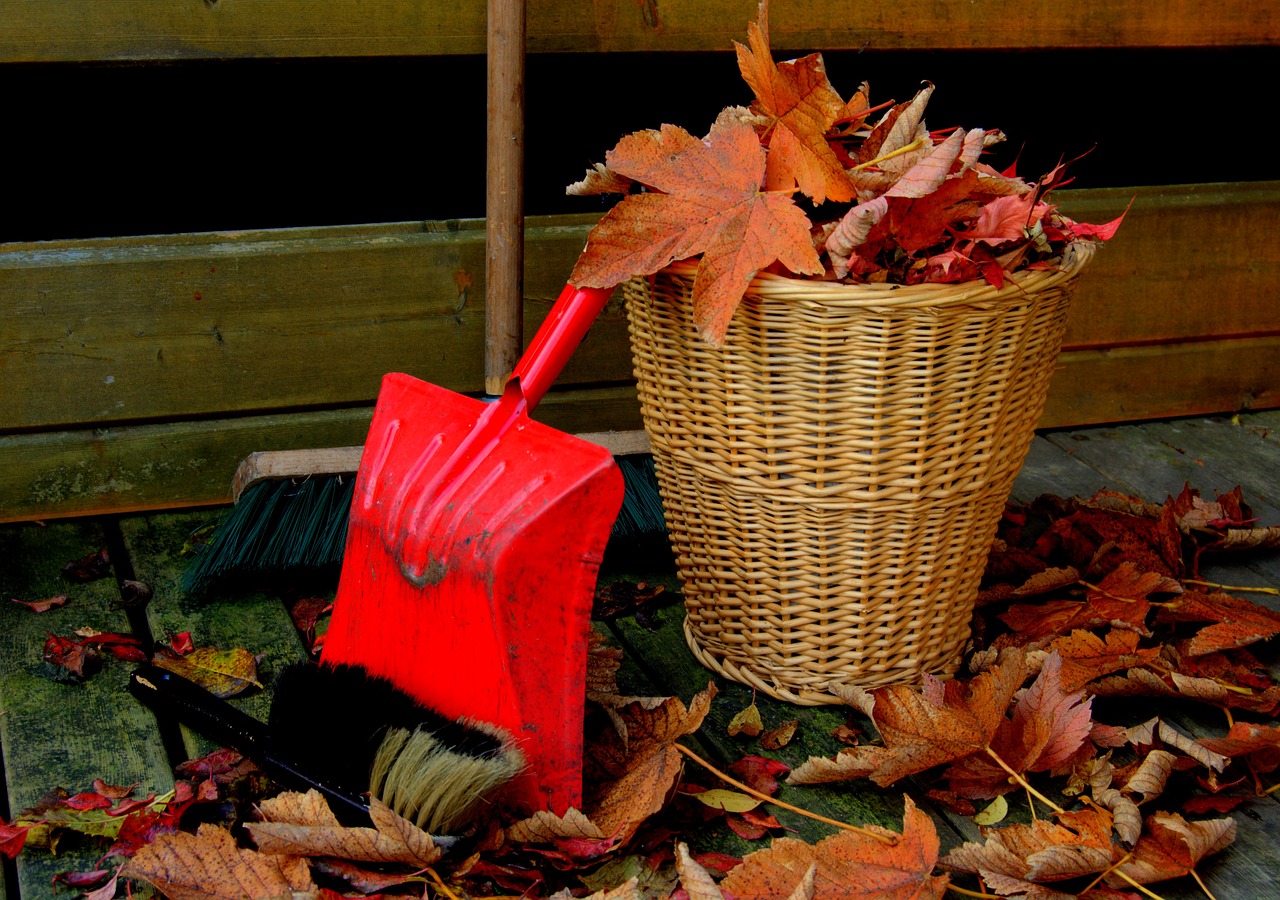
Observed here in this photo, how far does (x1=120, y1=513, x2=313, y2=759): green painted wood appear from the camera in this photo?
4.89 ft

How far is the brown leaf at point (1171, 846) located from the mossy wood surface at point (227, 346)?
1.17 meters

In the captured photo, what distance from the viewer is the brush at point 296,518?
1.62m

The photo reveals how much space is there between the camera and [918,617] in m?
1.39

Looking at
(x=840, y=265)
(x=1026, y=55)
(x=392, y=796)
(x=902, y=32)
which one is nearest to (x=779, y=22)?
(x=902, y=32)

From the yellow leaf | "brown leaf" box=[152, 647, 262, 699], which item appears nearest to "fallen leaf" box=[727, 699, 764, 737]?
the yellow leaf

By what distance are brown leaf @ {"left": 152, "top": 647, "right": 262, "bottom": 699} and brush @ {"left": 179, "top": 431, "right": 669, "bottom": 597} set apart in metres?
0.15

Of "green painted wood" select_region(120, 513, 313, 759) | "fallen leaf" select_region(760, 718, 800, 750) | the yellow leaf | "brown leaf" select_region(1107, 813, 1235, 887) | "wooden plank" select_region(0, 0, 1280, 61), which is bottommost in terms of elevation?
"green painted wood" select_region(120, 513, 313, 759)

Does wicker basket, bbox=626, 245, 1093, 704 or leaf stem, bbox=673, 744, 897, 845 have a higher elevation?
wicker basket, bbox=626, 245, 1093, 704

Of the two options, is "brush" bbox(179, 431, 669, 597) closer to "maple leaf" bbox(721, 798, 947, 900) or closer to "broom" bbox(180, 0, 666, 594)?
"broom" bbox(180, 0, 666, 594)

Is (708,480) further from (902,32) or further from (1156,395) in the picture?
(1156,395)

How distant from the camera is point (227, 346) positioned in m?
1.84

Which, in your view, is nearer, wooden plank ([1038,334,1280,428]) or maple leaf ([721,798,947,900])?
maple leaf ([721,798,947,900])

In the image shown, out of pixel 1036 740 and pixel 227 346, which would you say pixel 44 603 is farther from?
pixel 1036 740

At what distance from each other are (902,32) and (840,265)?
0.92 m
